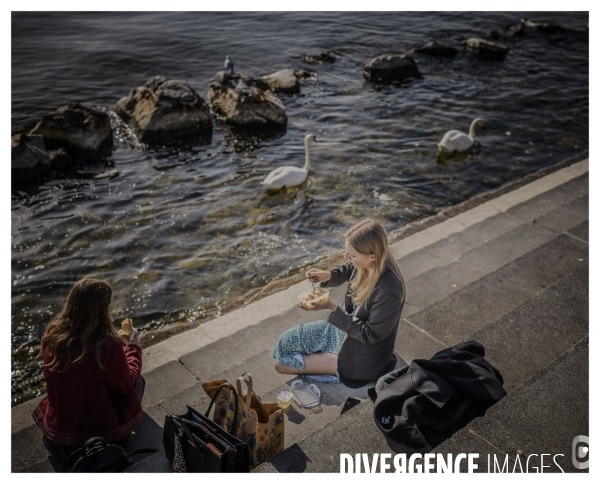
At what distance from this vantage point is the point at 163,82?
13703mm

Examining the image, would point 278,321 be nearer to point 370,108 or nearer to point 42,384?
point 42,384

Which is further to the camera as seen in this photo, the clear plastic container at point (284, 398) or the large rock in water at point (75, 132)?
the large rock in water at point (75, 132)

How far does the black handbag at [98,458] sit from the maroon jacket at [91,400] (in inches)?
13.2

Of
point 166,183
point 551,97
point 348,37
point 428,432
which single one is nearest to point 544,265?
point 428,432

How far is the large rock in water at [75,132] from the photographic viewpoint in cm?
1179

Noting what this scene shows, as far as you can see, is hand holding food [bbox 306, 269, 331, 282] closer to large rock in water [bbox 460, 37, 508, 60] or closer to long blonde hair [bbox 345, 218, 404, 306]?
long blonde hair [bbox 345, 218, 404, 306]

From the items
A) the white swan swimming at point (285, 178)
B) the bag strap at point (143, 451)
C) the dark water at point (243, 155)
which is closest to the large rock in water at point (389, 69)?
the dark water at point (243, 155)

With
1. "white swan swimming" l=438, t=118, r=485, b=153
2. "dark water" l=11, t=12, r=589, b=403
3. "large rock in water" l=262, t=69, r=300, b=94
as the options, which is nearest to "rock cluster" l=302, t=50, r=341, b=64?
"dark water" l=11, t=12, r=589, b=403

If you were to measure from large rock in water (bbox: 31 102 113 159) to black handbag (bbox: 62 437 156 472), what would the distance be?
898 centimetres

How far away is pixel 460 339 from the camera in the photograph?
557 centimetres

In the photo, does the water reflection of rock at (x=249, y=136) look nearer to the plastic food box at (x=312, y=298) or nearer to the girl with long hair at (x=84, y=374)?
the plastic food box at (x=312, y=298)

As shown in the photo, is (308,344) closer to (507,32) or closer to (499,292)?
(499,292)

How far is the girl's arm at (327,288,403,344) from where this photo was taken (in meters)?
4.54

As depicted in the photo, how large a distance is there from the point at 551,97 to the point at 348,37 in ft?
25.1
